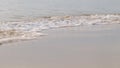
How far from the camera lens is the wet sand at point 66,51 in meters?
6.87

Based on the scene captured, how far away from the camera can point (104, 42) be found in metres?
8.71

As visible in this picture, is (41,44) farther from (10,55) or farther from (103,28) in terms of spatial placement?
(103,28)

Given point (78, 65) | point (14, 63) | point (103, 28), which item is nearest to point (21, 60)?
point (14, 63)

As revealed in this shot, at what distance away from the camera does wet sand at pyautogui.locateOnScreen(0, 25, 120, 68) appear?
6.87 metres

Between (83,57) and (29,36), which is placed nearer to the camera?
(83,57)

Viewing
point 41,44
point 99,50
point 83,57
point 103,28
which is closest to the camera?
point 83,57

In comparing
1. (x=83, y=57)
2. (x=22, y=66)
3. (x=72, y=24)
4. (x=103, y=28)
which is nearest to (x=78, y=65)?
(x=83, y=57)

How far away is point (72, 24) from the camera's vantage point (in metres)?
12.5

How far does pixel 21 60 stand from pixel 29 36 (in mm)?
2509

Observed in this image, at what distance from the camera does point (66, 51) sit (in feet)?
25.8

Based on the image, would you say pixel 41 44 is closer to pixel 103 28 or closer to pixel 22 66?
pixel 22 66

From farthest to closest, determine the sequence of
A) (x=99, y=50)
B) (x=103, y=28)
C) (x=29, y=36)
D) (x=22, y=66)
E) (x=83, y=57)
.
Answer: (x=103, y=28)
(x=29, y=36)
(x=99, y=50)
(x=83, y=57)
(x=22, y=66)

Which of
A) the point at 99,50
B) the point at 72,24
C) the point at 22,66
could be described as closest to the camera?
the point at 22,66

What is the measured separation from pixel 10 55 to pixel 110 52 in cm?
217
